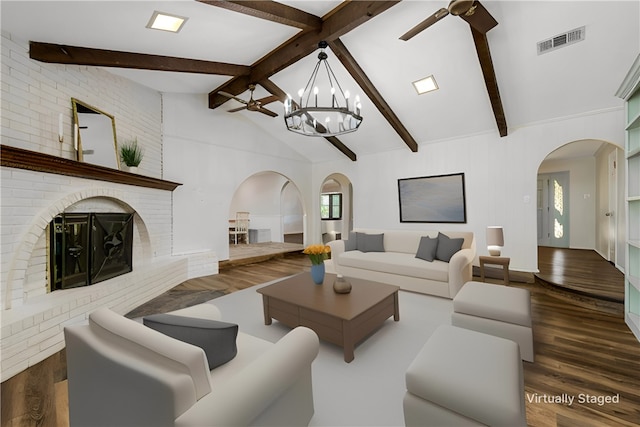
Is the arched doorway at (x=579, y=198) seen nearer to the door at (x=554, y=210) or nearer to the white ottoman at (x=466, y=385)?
the door at (x=554, y=210)

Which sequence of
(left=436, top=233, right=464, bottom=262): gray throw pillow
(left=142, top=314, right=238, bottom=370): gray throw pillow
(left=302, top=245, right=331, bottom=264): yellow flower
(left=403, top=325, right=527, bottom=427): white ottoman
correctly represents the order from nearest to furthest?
1. (left=403, top=325, right=527, bottom=427): white ottoman
2. (left=142, top=314, right=238, bottom=370): gray throw pillow
3. (left=302, top=245, right=331, bottom=264): yellow flower
4. (left=436, top=233, right=464, bottom=262): gray throw pillow

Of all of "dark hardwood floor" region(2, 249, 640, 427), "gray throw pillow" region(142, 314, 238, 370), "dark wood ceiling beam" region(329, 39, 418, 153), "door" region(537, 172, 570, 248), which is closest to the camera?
"gray throw pillow" region(142, 314, 238, 370)

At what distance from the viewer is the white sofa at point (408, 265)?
11.4ft

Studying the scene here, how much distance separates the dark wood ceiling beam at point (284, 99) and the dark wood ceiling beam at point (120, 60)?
461 mm

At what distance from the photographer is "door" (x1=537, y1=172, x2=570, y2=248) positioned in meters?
6.73

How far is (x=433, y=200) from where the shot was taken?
5.50 m

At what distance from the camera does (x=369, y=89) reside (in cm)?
429

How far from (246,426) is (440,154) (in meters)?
5.54

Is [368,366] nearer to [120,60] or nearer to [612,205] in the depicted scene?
[120,60]

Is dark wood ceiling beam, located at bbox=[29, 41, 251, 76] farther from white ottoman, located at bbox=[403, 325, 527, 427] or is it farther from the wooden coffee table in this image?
white ottoman, located at bbox=[403, 325, 527, 427]

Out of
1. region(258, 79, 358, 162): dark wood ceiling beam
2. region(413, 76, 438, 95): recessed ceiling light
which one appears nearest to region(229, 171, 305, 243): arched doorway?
region(258, 79, 358, 162): dark wood ceiling beam

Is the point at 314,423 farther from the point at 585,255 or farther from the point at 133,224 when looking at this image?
the point at 585,255

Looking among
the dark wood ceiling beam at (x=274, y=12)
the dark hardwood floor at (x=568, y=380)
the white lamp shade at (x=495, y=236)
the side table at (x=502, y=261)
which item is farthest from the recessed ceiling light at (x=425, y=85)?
the dark hardwood floor at (x=568, y=380)

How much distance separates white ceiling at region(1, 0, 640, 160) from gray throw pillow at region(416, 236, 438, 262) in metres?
2.32
